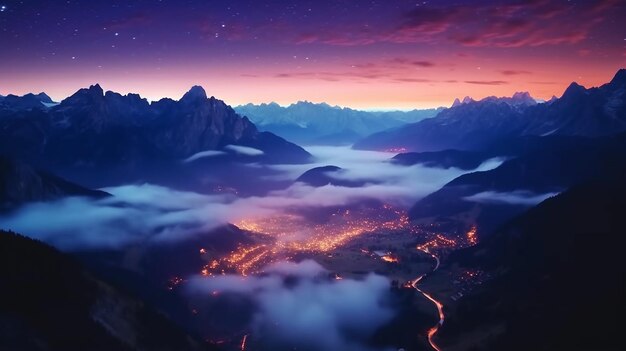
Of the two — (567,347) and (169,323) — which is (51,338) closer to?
(169,323)

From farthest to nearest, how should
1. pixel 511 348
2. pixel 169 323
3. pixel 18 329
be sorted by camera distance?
pixel 511 348
pixel 169 323
pixel 18 329

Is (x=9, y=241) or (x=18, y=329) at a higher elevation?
(x=9, y=241)

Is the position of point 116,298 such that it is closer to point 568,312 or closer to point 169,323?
point 169,323

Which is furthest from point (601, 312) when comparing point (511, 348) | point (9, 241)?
point (9, 241)

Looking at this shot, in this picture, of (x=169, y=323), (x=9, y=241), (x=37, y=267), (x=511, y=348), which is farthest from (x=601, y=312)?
(x=9, y=241)

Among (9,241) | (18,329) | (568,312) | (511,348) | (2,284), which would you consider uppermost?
(9,241)

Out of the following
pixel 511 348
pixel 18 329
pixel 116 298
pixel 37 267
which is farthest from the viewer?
pixel 511 348

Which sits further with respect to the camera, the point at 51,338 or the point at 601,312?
the point at 601,312
